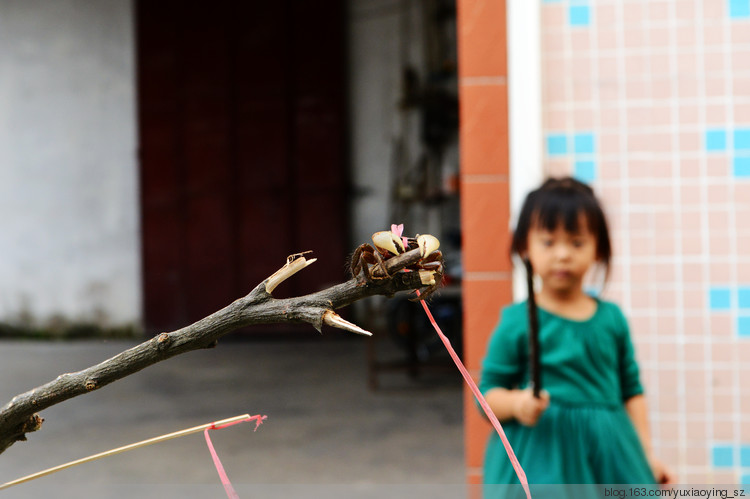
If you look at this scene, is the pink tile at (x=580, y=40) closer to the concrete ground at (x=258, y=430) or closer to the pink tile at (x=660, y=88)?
the pink tile at (x=660, y=88)

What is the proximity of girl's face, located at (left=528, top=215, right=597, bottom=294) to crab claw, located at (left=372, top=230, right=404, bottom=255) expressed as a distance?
1283mm

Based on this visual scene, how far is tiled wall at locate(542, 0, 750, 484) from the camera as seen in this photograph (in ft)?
7.10

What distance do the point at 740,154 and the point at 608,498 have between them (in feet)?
3.53

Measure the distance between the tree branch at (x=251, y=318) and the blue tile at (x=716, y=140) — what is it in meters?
2.01

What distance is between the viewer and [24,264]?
22.1 ft

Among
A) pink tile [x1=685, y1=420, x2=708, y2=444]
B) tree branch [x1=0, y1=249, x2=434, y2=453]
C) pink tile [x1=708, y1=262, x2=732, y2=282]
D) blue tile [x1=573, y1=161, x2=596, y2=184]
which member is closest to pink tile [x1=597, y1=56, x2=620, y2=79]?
blue tile [x1=573, y1=161, x2=596, y2=184]

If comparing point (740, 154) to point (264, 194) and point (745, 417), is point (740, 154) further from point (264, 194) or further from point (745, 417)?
point (264, 194)

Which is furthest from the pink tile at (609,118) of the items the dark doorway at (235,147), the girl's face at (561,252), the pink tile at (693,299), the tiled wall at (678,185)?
the dark doorway at (235,147)

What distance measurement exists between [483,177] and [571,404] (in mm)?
795

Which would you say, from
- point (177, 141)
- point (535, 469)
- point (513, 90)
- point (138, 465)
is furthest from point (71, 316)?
point (535, 469)

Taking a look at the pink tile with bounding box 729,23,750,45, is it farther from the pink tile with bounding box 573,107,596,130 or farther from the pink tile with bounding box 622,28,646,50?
the pink tile with bounding box 573,107,596,130

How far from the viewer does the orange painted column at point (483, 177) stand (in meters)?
2.20

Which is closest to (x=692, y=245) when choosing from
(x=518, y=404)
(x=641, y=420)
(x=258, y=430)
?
(x=641, y=420)

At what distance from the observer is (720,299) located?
217 centimetres
